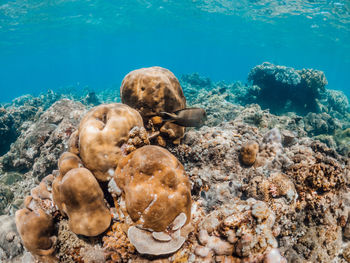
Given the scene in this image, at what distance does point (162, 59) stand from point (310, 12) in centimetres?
17481

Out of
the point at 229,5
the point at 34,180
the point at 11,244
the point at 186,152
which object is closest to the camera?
the point at 11,244

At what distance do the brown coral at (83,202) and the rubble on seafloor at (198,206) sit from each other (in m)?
0.01

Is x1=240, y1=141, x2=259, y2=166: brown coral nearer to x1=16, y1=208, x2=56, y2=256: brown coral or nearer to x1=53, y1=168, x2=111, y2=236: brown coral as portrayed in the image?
x1=53, y1=168, x2=111, y2=236: brown coral

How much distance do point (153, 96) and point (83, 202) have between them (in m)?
1.96

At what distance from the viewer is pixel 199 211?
2.90m

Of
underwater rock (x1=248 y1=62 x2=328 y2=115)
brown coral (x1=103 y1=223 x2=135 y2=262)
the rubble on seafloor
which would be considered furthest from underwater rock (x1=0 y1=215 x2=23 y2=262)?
underwater rock (x1=248 y1=62 x2=328 y2=115)

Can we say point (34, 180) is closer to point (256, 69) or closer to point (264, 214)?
point (264, 214)

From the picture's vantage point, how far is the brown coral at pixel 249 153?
12.2 feet

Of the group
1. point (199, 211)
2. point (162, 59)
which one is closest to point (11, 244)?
point (199, 211)

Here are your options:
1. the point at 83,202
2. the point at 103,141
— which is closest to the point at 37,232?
the point at 83,202

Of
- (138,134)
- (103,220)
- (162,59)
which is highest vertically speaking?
(138,134)

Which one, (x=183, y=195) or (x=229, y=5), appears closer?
(x=183, y=195)

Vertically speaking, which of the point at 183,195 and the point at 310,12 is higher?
the point at 310,12

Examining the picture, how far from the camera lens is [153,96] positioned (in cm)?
345
